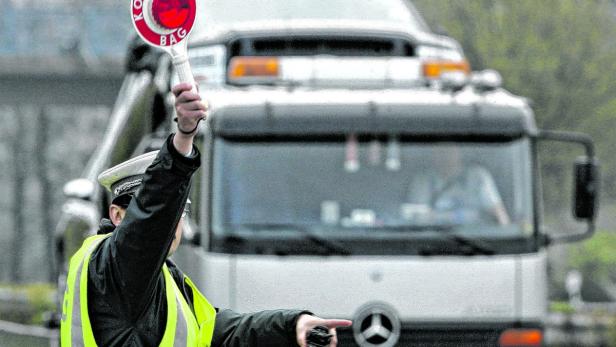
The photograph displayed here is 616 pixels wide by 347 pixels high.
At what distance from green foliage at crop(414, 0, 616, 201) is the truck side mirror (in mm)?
27511

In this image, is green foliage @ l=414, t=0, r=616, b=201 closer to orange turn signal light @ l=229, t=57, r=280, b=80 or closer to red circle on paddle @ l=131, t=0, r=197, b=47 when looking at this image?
orange turn signal light @ l=229, t=57, r=280, b=80

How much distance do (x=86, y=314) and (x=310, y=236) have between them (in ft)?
18.2

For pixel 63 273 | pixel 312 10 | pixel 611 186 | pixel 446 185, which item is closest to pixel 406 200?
pixel 446 185

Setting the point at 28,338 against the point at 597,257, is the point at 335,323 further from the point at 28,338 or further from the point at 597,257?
the point at 597,257

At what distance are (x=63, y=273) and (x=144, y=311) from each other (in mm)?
10081

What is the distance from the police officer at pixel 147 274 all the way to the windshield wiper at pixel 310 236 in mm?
5075

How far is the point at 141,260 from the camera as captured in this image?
3701mm

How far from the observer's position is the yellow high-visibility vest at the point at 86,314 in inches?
150

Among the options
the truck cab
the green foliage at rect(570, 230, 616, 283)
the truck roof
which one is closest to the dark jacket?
the truck cab

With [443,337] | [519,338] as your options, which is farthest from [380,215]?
[519,338]

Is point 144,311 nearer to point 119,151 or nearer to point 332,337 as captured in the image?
point 332,337

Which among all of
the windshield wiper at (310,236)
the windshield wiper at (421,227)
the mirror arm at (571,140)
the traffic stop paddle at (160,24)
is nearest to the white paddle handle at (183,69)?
the traffic stop paddle at (160,24)

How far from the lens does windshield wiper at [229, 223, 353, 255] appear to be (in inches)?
365

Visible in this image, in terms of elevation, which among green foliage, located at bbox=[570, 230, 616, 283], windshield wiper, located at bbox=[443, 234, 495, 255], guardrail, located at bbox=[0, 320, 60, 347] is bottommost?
green foliage, located at bbox=[570, 230, 616, 283]
